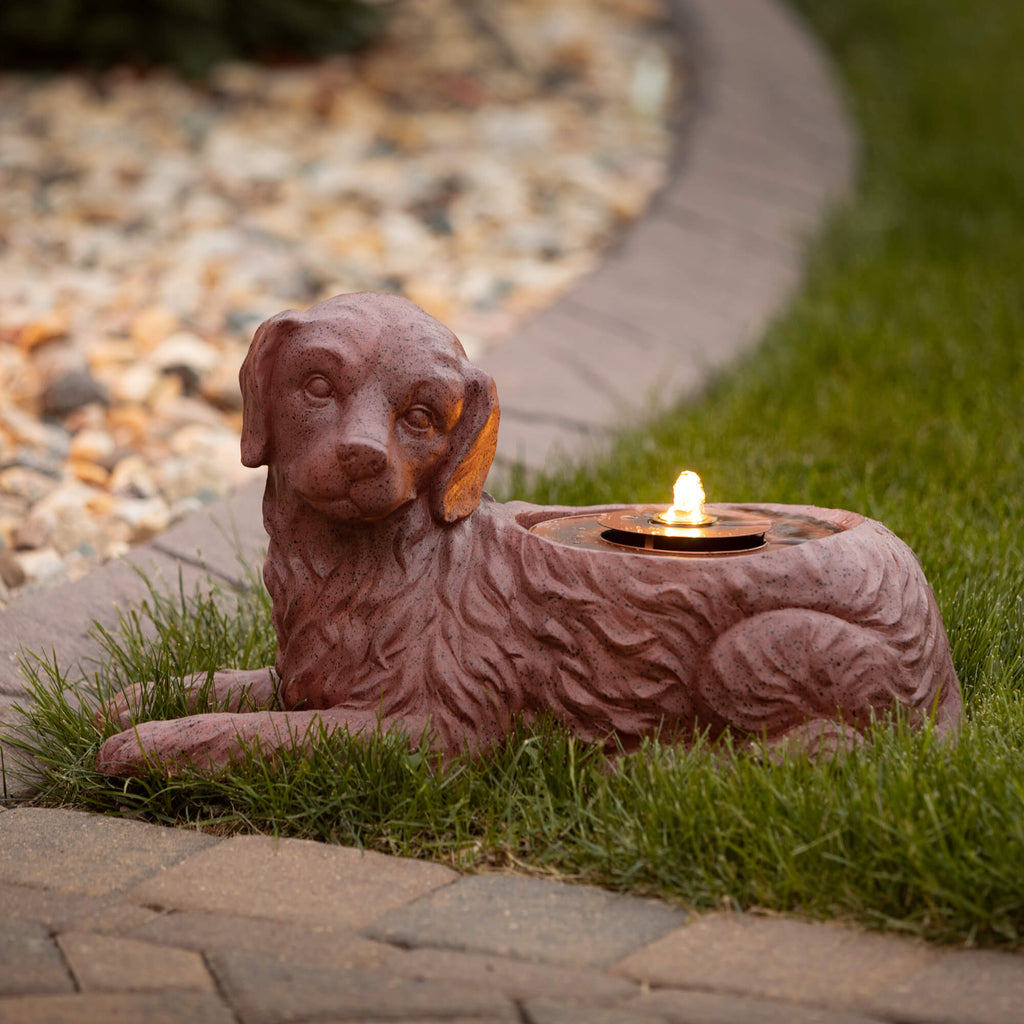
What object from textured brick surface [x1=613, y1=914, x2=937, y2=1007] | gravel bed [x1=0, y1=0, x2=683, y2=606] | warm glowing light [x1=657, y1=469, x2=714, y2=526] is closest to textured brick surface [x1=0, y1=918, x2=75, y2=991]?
textured brick surface [x1=613, y1=914, x2=937, y2=1007]

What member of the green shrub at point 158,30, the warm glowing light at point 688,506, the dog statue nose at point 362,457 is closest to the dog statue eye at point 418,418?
the dog statue nose at point 362,457

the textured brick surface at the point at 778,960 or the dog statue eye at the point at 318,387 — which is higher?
the dog statue eye at the point at 318,387

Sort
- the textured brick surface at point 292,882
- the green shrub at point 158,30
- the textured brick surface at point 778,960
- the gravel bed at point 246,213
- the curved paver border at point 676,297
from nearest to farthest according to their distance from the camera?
the textured brick surface at point 778,960 → the textured brick surface at point 292,882 → the curved paver border at point 676,297 → the gravel bed at point 246,213 → the green shrub at point 158,30

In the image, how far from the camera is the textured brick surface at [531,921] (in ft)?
6.41

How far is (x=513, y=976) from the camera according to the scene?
6.15ft

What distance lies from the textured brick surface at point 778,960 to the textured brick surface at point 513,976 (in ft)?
0.19

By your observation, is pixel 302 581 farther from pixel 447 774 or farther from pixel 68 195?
pixel 68 195

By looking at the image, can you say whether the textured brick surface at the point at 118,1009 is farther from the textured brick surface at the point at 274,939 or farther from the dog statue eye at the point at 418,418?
the dog statue eye at the point at 418,418

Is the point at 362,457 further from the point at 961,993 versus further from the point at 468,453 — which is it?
the point at 961,993

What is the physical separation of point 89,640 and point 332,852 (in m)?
1.08

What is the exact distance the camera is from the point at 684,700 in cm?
238

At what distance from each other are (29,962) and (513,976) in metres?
0.65

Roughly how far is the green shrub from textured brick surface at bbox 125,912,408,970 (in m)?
6.97

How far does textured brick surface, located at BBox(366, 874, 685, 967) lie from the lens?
195 cm
